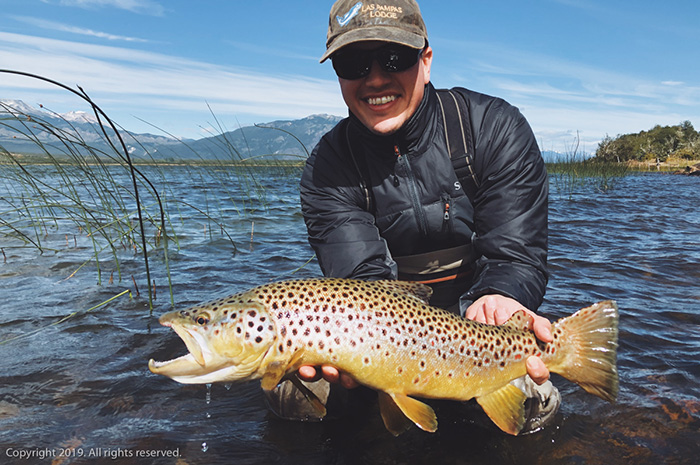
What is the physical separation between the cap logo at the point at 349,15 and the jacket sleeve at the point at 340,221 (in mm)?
897

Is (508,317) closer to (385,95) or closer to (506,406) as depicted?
(506,406)

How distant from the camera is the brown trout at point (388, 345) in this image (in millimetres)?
2348

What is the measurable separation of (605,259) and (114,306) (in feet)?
23.9

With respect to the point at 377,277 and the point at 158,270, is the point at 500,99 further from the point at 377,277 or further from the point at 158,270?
the point at 158,270

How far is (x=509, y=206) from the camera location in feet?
11.0

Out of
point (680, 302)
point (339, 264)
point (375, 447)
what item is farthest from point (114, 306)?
point (680, 302)

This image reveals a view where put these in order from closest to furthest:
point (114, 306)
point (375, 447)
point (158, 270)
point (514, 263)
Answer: point (375, 447)
point (514, 263)
point (114, 306)
point (158, 270)

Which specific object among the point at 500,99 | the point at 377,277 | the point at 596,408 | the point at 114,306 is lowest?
the point at 596,408

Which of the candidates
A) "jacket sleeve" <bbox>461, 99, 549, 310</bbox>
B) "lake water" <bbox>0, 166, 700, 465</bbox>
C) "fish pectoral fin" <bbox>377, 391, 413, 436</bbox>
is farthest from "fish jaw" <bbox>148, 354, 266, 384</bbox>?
"jacket sleeve" <bbox>461, 99, 549, 310</bbox>

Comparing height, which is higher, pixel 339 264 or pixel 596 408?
pixel 339 264

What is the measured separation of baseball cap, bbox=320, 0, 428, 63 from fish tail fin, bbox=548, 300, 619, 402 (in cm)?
191

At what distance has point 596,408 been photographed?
342 centimetres

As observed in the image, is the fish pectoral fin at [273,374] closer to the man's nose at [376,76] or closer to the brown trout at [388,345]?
the brown trout at [388,345]

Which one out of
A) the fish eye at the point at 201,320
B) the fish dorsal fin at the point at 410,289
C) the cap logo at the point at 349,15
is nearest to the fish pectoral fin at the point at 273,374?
the fish eye at the point at 201,320
